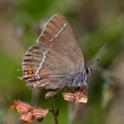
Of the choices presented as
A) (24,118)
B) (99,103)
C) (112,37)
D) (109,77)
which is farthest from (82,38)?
(24,118)

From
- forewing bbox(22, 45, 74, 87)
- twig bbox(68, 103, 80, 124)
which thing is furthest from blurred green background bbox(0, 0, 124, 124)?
forewing bbox(22, 45, 74, 87)

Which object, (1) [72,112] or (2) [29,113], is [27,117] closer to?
(2) [29,113]

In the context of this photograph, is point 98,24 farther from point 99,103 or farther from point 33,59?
point 33,59

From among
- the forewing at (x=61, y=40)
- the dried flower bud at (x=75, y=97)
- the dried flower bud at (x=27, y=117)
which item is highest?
the forewing at (x=61, y=40)

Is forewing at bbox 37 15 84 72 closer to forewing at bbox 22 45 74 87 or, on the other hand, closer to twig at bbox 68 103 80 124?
forewing at bbox 22 45 74 87

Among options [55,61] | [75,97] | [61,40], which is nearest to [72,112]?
[55,61]

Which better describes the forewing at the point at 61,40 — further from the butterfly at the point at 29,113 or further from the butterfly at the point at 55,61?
A: the butterfly at the point at 29,113

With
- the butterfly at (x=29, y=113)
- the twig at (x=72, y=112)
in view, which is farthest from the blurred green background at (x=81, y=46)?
the butterfly at (x=29, y=113)
